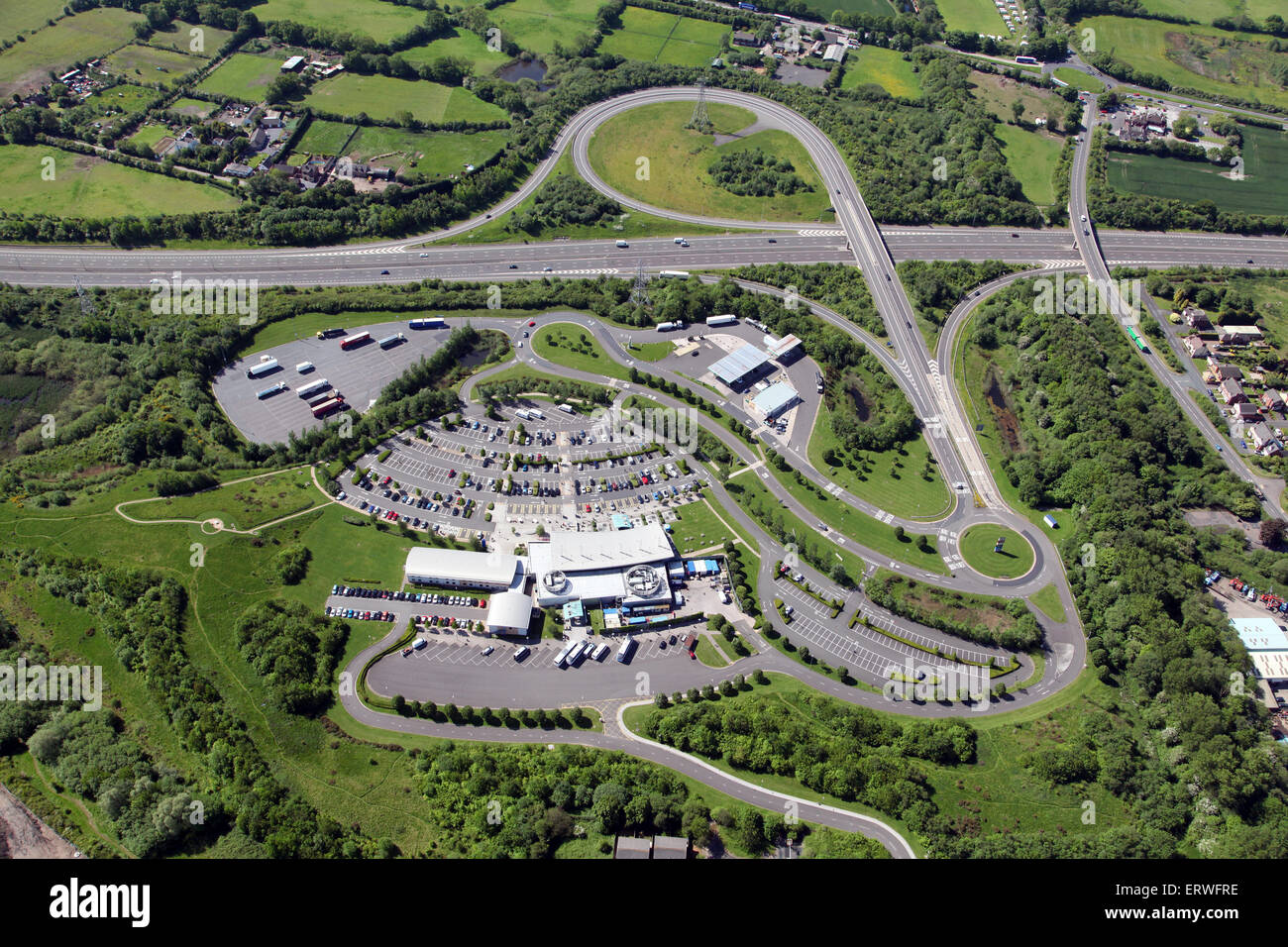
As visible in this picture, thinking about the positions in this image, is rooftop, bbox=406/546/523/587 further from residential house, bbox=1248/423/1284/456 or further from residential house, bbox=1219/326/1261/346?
residential house, bbox=1219/326/1261/346

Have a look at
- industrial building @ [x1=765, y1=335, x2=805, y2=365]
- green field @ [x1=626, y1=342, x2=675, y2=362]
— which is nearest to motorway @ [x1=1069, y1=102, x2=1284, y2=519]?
industrial building @ [x1=765, y1=335, x2=805, y2=365]

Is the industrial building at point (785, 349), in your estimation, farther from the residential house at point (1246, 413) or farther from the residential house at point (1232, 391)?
the residential house at point (1246, 413)

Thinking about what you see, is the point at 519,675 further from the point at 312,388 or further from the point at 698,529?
the point at 312,388

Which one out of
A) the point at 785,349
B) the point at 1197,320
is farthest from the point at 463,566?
the point at 1197,320
